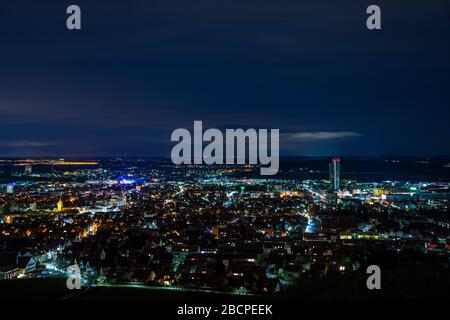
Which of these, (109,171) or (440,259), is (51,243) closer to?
(440,259)

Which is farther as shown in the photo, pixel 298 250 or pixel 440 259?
pixel 298 250

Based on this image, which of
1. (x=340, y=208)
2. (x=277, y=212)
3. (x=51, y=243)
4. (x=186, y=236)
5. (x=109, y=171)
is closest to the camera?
(x=51, y=243)

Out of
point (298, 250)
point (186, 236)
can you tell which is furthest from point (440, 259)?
point (186, 236)
